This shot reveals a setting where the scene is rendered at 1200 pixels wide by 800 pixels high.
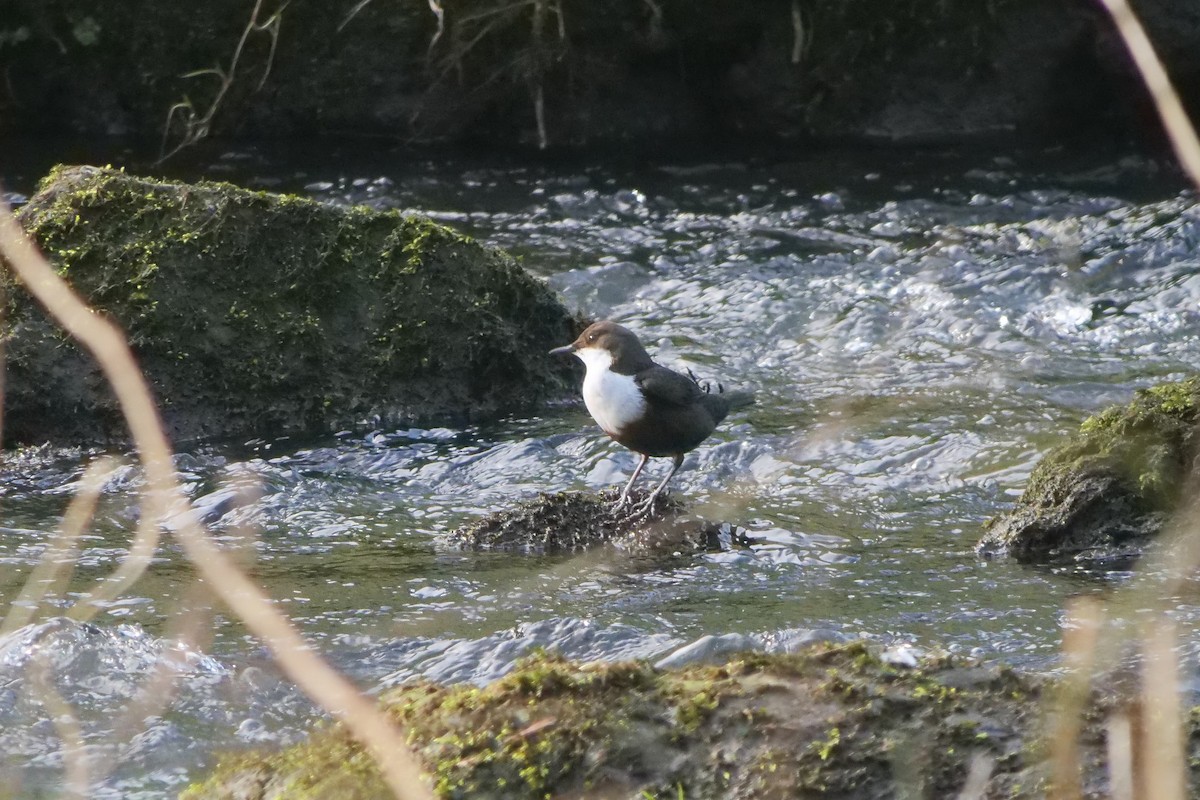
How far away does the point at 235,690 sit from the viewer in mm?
3227

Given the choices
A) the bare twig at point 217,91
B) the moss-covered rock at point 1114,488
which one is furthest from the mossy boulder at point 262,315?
the bare twig at point 217,91

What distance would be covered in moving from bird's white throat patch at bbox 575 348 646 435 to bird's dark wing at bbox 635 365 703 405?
0.04 meters

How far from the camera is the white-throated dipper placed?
5.09 metres

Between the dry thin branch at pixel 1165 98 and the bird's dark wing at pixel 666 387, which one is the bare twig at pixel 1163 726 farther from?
the bird's dark wing at pixel 666 387

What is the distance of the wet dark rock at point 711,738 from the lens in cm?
222

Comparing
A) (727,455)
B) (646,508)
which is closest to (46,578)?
(646,508)

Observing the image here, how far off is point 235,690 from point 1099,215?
7.19 meters

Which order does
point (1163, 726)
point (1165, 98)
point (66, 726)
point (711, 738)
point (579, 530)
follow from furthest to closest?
point (579, 530)
point (66, 726)
point (711, 738)
point (1163, 726)
point (1165, 98)

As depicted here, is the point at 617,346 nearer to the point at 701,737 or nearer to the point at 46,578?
the point at 46,578

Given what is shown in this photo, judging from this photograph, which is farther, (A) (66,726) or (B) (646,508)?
(B) (646,508)

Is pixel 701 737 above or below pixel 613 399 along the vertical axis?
above

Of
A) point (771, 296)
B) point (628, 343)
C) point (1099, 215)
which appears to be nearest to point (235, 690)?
point (628, 343)

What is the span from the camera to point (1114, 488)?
437 cm

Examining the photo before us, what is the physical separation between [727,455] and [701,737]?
3.55 m
